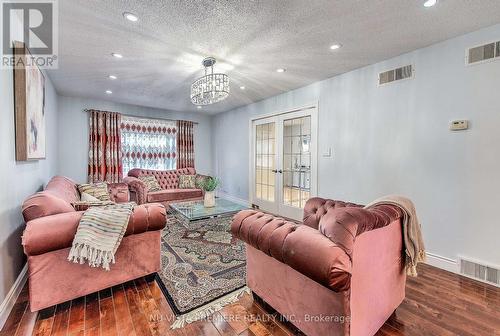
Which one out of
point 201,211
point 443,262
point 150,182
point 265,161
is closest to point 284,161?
point 265,161

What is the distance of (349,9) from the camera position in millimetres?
1935

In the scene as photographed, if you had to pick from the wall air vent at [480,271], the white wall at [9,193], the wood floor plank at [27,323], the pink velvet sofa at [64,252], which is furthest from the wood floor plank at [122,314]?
the wall air vent at [480,271]

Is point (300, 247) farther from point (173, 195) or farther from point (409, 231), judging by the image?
point (173, 195)

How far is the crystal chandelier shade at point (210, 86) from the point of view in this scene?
279 cm

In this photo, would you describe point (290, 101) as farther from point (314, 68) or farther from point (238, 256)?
point (238, 256)

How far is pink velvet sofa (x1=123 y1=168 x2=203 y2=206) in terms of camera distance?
172 inches

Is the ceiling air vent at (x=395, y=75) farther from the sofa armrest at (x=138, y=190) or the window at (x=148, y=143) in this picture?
the window at (x=148, y=143)

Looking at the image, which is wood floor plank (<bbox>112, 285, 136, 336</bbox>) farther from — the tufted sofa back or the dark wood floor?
the tufted sofa back

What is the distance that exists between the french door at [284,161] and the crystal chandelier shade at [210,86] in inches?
71.2

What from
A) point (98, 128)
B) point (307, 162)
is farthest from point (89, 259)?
point (98, 128)

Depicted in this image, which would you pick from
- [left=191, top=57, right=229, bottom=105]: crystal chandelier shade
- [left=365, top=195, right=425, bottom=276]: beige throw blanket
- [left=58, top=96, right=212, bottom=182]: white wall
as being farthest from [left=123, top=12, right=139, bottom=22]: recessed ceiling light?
[left=58, top=96, right=212, bottom=182]: white wall

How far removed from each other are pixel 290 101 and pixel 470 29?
8.34 feet

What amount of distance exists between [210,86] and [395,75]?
2.39 m

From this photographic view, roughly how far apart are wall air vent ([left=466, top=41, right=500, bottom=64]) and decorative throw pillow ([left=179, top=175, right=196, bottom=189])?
16.3 feet
